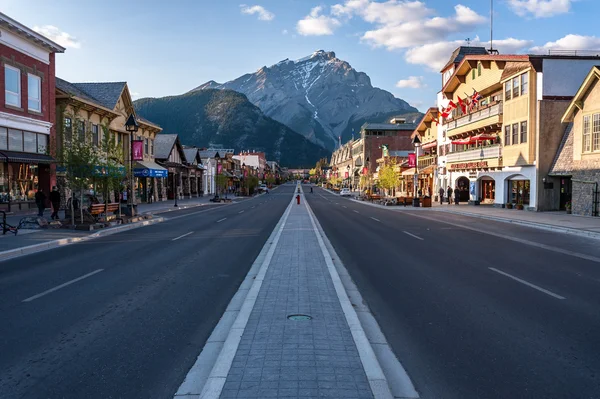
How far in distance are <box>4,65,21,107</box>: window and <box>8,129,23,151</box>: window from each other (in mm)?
1564

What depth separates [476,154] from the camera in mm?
42219

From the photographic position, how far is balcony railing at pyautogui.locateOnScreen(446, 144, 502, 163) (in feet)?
126

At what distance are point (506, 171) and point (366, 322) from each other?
35.2 m

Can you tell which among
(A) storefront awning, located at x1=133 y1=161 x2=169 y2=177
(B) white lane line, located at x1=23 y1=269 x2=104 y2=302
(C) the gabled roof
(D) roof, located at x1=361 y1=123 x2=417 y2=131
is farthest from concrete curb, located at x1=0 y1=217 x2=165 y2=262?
(D) roof, located at x1=361 y1=123 x2=417 y2=131

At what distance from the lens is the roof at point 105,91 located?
129 ft

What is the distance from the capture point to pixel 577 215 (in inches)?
1092

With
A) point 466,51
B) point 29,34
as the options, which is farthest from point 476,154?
point 29,34

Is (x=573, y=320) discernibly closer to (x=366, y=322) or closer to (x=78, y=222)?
(x=366, y=322)

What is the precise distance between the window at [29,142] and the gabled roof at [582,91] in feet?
110

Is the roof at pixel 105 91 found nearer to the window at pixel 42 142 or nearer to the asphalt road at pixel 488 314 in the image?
the window at pixel 42 142

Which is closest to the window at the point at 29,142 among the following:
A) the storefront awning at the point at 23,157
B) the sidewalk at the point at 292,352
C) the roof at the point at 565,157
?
the storefront awning at the point at 23,157

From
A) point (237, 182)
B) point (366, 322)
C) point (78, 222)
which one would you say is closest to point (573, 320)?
point (366, 322)

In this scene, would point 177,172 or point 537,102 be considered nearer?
point 537,102

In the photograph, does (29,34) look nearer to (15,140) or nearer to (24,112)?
(24,112)
